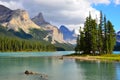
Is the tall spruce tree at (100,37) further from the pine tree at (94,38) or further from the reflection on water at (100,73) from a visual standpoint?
the reflection on water at (100,73)

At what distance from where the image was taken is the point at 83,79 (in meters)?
52.2

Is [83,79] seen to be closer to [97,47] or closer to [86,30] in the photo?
[97,47]

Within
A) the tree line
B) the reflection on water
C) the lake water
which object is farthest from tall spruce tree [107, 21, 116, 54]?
the reflection on water

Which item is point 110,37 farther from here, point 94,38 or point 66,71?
point 66,71

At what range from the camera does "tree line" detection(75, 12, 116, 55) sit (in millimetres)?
133250

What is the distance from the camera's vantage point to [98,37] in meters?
136

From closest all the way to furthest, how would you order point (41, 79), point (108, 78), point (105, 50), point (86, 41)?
point (41, 79) → point (108, 78) → point (105, 50) → point (86, 41)

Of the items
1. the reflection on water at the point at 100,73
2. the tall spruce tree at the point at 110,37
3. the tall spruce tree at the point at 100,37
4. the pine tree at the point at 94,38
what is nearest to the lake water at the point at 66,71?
the reflection on water at the point at 100,73

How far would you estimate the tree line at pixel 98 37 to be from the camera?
437 ft

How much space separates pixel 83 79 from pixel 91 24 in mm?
91543

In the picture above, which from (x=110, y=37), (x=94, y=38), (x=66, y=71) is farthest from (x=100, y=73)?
(x=110, y=37)

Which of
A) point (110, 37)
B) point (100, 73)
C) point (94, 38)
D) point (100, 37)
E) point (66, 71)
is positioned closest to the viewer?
point (100, 73)

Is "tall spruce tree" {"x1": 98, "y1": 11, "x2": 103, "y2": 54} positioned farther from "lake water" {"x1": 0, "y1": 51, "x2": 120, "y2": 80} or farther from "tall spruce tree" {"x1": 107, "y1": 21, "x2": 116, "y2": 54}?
"lake water" {"x1": 0, "y1": 51, "x2": 120, "y2": 80}

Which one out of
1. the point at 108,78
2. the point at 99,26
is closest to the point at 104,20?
the point at 99,26
